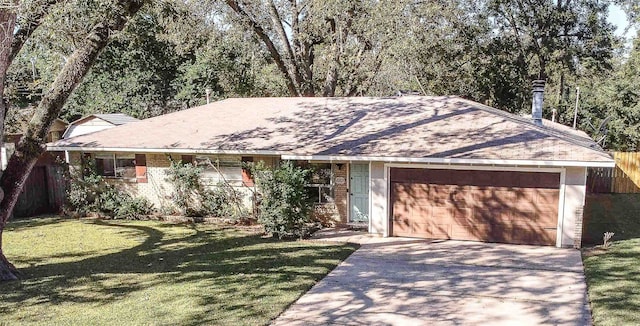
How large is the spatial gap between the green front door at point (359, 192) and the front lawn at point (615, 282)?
553cm

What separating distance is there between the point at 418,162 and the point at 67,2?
27.0 feet

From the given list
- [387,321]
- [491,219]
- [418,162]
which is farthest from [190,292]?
[491,219]

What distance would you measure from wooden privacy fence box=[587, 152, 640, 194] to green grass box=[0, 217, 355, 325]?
537 inches

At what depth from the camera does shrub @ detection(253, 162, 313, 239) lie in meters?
12.6

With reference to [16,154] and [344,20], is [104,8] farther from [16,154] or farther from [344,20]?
[344,20]

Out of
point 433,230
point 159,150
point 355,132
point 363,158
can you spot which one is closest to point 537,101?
point 355,132

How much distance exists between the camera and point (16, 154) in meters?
9.45

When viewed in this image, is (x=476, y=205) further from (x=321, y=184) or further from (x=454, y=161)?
(x=321, y=184)

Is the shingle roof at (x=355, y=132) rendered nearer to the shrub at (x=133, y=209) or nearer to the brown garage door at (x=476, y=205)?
the brown garage door at (x=476, y=205)

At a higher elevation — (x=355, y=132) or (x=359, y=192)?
(x=355, y=132)

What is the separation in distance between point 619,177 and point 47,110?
67.6ft

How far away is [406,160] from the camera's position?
11891mm

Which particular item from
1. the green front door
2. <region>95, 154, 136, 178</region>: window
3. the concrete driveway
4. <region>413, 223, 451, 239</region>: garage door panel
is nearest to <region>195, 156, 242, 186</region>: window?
<region>95, 154, 136, 178</region>: window

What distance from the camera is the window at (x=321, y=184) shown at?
1395 cm
